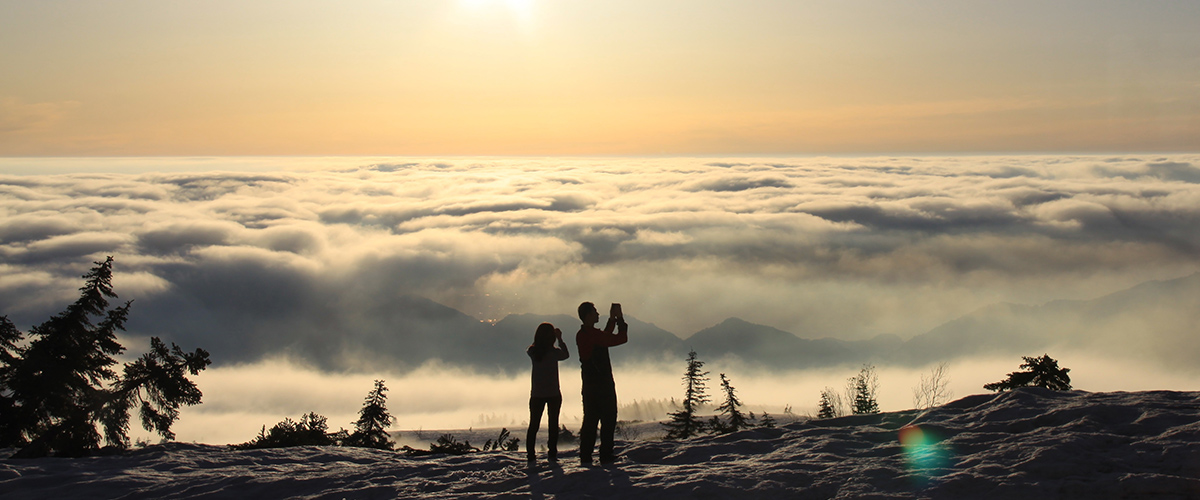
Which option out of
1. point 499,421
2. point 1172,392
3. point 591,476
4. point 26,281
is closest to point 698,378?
point 1172,392

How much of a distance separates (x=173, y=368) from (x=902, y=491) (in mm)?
14755

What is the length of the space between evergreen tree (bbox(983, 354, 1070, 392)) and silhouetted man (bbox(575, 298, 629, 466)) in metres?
10.4

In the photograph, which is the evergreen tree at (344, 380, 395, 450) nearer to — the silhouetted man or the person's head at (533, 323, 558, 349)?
the person's head at (533, 323, 558, 349)

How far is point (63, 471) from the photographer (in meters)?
9.38

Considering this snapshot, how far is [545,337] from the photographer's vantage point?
8766 mm

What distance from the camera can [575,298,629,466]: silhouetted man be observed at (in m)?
8.13

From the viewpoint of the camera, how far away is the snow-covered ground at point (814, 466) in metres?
6.77

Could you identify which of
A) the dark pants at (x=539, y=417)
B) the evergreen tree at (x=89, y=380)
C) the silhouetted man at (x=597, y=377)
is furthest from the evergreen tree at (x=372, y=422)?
the silhouetted man at (x=597, y=377)

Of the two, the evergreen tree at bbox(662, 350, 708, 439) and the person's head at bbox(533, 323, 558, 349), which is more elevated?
the person's head at bbox(533, 323, 558, 349)

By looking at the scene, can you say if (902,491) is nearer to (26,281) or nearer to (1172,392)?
(1172,392)

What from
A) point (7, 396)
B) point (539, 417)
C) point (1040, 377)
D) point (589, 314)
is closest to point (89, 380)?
point (7, 396)

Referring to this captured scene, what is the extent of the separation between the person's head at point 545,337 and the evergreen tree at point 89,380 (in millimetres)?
10155

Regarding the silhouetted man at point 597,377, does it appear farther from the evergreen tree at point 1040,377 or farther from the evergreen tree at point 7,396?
the evergreen tree at point 7,396

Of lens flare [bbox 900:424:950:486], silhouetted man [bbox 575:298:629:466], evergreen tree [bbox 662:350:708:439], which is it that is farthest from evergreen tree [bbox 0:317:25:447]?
lens flare [bbox 900:424:950:486]
